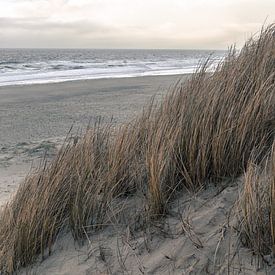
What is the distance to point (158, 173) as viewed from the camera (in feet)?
9.52

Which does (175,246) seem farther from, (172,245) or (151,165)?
(151,165)

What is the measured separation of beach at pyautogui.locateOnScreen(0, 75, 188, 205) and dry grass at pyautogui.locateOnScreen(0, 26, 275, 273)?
849mm

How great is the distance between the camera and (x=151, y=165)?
9.59 ft

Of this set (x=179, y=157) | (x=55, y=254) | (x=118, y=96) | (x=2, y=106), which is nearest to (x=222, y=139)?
(x=179, y=157)

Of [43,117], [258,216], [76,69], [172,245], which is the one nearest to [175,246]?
[172,245]

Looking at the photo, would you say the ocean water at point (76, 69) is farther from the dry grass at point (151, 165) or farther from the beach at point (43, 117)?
the dry grass at point (151, 165)

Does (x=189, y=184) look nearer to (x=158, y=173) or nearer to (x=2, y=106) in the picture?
(x=158, y=173)

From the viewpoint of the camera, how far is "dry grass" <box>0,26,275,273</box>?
9.64ft

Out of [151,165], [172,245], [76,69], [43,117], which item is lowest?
[76,69]

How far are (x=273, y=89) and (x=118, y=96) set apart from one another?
13.1 m

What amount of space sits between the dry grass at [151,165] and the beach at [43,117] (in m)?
0.85

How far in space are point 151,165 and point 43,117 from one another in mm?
9299

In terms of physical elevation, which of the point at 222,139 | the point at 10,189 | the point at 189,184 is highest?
the point at 222,139

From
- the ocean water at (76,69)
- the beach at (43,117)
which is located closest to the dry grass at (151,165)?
the beach at (43,117)
